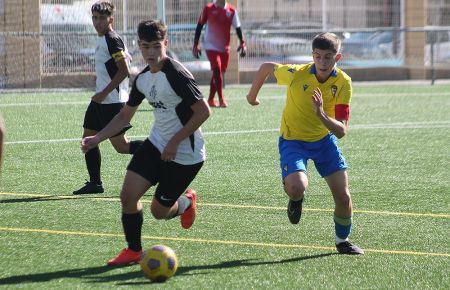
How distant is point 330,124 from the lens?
292 inches

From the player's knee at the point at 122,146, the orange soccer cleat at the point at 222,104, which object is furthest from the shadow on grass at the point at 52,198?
the orange soccer cleat at the point at 222,104

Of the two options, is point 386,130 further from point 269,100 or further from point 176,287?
point 176,287

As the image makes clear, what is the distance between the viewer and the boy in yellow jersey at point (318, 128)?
25.5 feet

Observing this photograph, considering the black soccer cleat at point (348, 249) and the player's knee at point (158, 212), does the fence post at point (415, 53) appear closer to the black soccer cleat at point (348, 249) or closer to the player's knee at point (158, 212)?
the black soccer cleat at point (348, 249)

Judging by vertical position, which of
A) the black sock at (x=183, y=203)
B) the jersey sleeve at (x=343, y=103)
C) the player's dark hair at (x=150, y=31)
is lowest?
the black sock at (x=183, y=203)

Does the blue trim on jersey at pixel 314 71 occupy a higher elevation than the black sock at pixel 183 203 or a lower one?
higher

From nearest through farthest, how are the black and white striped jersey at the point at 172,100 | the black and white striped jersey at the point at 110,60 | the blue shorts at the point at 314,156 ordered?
the black and white striped jersey at the point at 172,100, the blue shorts at the point at 314,156, the black and white striped jersey at the point at 110,60

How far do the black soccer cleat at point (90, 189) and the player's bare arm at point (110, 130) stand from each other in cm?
295

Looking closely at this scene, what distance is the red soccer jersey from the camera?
1980 centimetres

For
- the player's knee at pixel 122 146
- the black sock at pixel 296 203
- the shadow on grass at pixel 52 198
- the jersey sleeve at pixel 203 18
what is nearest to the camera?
the black sock at pixel 296 203

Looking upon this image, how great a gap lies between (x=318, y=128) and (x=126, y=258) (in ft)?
5.82

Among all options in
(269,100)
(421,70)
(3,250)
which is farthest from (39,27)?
(3,250)

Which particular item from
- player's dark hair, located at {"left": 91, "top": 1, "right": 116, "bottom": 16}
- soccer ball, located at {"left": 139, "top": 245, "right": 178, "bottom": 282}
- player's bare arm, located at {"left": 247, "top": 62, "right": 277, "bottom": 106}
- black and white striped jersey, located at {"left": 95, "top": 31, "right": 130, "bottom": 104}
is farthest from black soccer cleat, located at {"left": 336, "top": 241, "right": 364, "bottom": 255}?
player's dark hair, located at {"left": 91, "top": 1, "right": 116, "bottom": 16}

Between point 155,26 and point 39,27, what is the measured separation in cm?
1774
